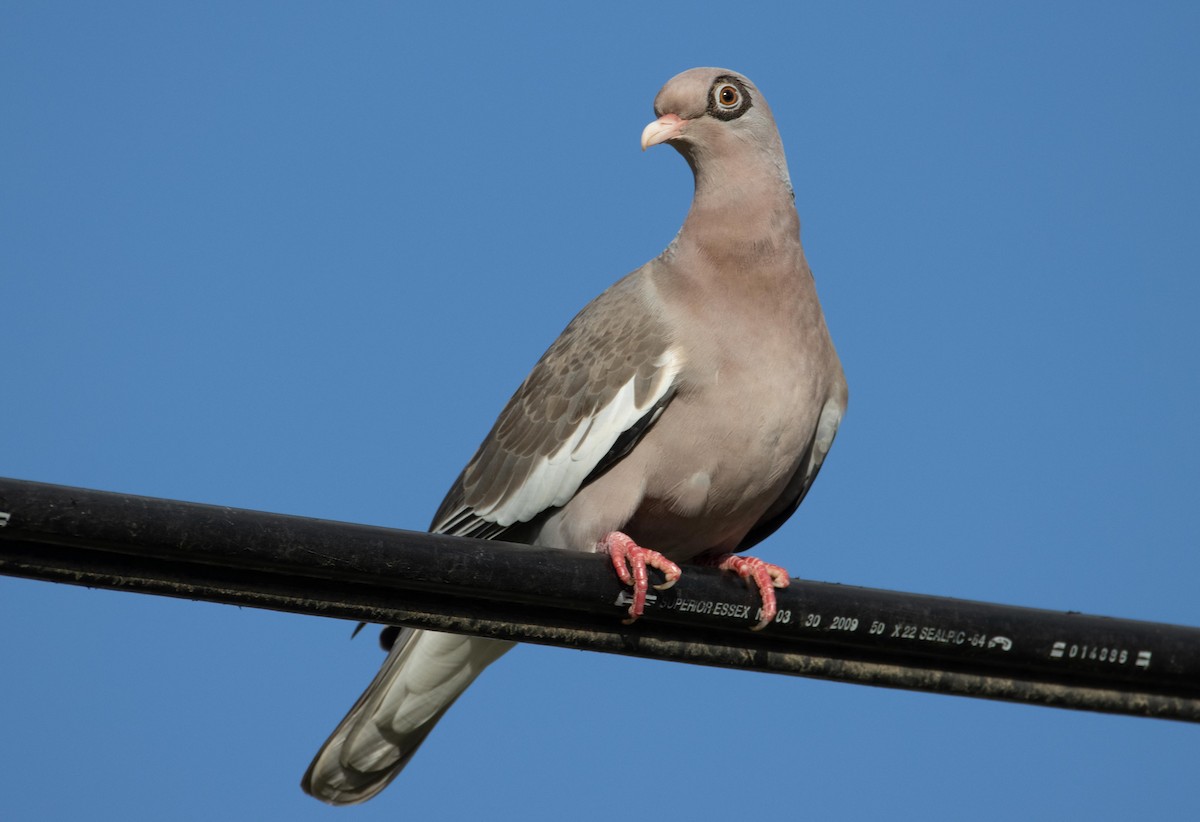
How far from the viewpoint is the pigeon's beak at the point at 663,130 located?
500cm

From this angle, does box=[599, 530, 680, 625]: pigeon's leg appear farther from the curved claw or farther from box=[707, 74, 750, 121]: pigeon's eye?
box=[707, 74, 750, 121]: pigeon's eye

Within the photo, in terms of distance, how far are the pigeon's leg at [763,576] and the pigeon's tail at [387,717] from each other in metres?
1.01

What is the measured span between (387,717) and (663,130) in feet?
7.39

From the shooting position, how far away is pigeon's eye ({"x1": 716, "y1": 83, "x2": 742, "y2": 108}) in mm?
5051

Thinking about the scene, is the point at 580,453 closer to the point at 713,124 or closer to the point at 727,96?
the point at 713,124

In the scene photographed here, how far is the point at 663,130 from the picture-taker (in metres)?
5.04

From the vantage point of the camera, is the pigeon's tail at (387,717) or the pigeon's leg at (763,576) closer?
the pigeon's leg at (763,576)

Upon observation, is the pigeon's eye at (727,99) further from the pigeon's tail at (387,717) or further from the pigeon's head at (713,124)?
the pigeon's tail at (387,717)

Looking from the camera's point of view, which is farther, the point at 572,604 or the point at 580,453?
the point at 580,453

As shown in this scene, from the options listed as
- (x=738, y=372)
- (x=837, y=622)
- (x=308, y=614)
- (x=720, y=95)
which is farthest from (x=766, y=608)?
(x=720, y=95)

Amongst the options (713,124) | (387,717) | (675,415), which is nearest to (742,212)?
(713,124)

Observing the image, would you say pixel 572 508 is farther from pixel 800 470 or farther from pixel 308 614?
pixel 308 614

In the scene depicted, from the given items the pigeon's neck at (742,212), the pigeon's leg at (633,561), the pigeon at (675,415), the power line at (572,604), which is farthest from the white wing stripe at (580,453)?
the power line at (572,604)

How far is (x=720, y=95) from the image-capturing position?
5.05 meters
